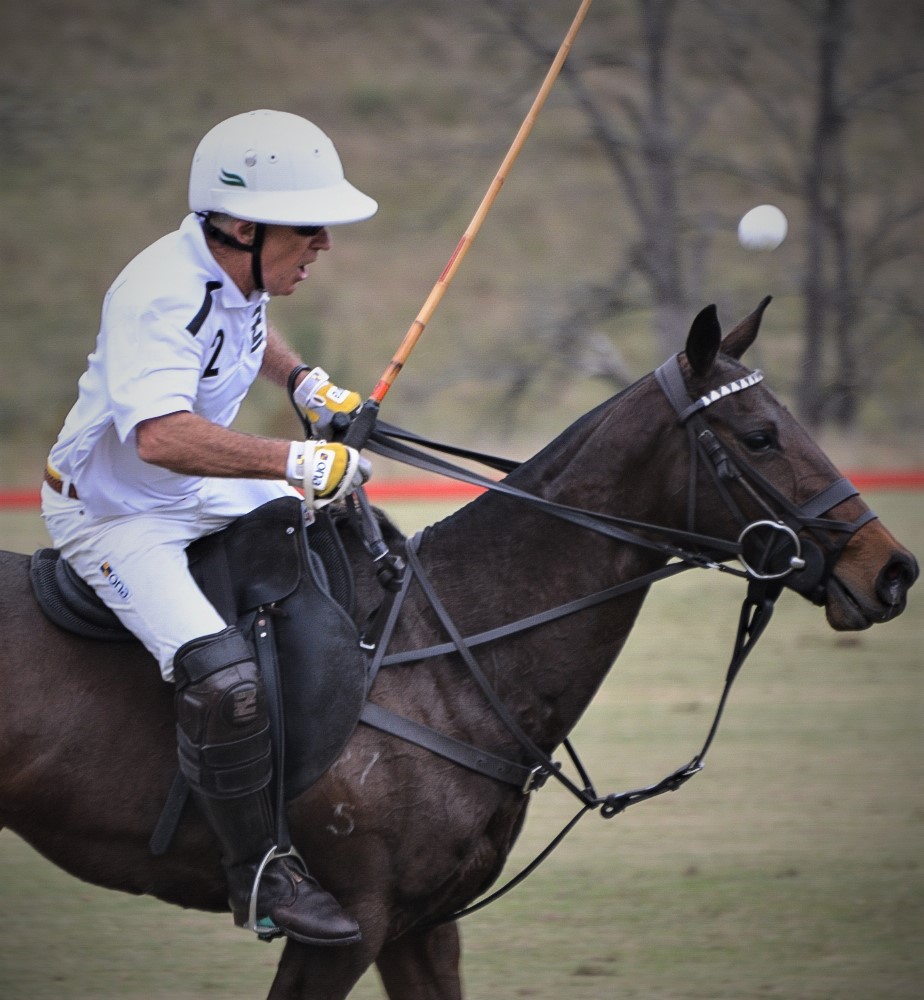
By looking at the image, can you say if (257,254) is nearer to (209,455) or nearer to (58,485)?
(209,455)

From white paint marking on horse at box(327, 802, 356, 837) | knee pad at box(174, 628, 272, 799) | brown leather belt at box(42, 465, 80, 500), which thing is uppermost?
brown leather belt at box(42, 465, 80, 500)

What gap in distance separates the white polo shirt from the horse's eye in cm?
118

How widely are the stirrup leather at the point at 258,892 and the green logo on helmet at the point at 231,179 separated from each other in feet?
4.85

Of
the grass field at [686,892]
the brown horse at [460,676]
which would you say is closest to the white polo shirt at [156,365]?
the brown horse at [460,676]

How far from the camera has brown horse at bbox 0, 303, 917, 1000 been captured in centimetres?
321

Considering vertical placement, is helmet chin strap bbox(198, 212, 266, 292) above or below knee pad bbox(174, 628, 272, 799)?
above

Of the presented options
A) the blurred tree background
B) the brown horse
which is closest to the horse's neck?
the brown horse

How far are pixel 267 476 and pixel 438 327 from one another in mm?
21744

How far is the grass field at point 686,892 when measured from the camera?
457 centimetres

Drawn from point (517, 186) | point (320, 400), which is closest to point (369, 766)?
point (320, 400)

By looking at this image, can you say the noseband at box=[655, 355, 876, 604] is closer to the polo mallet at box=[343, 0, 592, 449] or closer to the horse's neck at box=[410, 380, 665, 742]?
the horse's neck at box=[410, 380, 665, 742]

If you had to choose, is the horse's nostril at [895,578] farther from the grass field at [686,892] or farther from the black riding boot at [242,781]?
the grass field at [686,892]

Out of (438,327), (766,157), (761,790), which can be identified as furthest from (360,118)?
(761,790)

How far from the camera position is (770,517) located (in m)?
3.27
